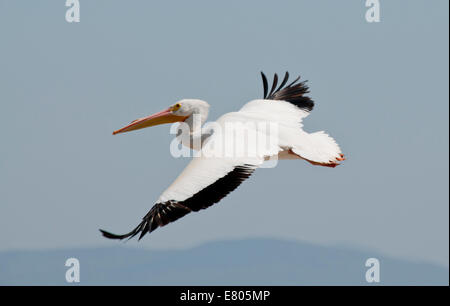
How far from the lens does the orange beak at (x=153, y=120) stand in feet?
25.7

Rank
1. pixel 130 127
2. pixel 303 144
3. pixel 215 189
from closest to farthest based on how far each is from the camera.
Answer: pixel 215 189 → pixel 303 144 → pixel 130 127

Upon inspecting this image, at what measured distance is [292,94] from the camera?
927 centimetres

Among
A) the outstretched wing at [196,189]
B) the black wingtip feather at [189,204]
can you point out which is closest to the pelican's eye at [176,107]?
the outstretched wing at [196,189]

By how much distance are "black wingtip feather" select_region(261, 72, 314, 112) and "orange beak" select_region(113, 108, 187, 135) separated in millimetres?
1828

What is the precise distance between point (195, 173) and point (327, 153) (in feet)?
5.75

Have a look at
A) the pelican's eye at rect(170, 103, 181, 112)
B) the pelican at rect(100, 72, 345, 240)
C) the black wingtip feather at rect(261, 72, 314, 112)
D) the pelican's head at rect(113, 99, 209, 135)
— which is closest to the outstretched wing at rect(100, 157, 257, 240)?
the pelican at rect(100, 72, 345, 240)

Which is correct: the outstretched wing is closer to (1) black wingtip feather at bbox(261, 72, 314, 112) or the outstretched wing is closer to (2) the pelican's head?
(2) the pelican's head

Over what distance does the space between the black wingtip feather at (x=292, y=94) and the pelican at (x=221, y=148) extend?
13 millimetres

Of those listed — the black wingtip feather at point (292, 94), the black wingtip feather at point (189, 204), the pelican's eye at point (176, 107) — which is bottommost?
the black wingtip feather at point (189, 204)

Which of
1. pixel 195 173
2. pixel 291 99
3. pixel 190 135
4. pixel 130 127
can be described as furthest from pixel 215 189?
pixel 291 99

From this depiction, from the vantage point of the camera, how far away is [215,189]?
6.27m

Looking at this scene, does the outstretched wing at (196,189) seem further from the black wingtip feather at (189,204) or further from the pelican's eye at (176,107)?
the pelican's eye at (176,107)

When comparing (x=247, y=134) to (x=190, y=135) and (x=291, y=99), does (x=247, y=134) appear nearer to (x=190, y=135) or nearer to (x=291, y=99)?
(x=190, y=135)

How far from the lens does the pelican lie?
616 cm
